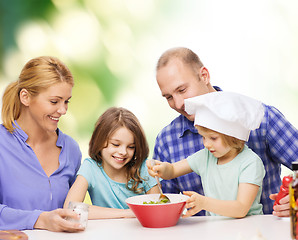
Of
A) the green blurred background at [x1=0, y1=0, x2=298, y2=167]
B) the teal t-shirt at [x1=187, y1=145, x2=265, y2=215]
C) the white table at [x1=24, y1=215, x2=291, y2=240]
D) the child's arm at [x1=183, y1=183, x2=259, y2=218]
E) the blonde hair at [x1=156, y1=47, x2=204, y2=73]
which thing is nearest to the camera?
the white table at [x1=24, y1=215, x2=291, y2=240]

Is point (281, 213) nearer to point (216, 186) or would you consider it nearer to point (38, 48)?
point (216, 186)

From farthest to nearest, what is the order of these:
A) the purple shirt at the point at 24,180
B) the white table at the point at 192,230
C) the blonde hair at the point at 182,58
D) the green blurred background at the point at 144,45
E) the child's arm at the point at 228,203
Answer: the green blurred background at the point at 144,45 < the blonde hair at the point at 182,58 < the purple shirt at the point at 24,180 < the child's arm at the point at 228,203 < the white table at the point at 192,230

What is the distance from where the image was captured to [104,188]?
74.5 inches

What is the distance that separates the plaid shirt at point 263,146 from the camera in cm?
193

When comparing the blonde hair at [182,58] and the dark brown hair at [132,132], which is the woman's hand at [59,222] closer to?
the dark brown hair at [132,132]

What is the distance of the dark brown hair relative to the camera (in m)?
1.88

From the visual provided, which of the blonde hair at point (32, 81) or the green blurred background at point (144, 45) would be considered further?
the green blurred background at point (144, 45)

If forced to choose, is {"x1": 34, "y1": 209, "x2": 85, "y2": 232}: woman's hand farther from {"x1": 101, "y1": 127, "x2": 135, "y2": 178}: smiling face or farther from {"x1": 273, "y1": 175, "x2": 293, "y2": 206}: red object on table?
{"x1": 273, "y1": 175, "x2": 293, "y2": 206}: red object on table

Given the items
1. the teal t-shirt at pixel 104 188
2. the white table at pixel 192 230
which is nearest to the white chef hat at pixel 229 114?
the white table at pixel 192 230

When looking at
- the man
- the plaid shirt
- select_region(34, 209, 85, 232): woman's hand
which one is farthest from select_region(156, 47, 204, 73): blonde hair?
select_region(34, 209, 85, 232): woman's hand

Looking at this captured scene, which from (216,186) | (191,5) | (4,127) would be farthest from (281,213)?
(191,5)

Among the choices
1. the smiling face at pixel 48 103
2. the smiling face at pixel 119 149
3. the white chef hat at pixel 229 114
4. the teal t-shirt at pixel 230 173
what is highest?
the smiling face at pixel 48 103

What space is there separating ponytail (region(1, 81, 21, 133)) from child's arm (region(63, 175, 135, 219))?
15.8 inches

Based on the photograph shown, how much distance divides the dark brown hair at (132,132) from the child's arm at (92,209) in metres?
0.17
